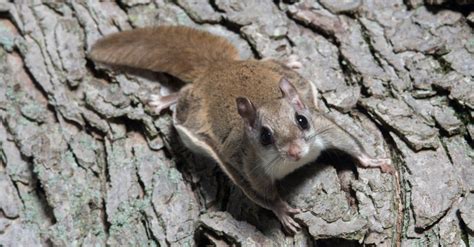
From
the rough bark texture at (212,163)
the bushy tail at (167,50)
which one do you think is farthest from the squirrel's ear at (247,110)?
the bushy tail at (167,50)

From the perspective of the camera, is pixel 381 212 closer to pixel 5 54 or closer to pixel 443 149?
pixel 443 149

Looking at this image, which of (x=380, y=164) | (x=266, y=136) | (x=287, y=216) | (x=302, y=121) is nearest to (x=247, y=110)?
(x=266, y=136)

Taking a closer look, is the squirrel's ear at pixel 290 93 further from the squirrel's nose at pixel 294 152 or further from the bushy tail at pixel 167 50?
the bushy tail at pixel 167 50

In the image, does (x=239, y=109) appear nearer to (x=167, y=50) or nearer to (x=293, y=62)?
(x=293, y=62)

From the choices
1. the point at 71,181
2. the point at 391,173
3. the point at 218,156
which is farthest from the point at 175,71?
the point at 391,173

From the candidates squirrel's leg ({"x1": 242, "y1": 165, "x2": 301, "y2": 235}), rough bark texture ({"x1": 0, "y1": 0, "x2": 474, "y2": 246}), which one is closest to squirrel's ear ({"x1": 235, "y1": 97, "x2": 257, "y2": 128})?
squirrel's leg ({"x1": 242, "y1": 165, "x2": 301, "y2": 235})

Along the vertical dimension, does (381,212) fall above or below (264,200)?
above
